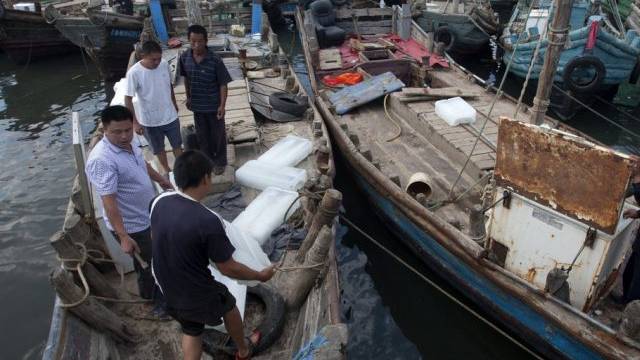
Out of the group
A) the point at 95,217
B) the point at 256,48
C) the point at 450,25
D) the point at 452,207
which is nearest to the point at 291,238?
the point at 95,217

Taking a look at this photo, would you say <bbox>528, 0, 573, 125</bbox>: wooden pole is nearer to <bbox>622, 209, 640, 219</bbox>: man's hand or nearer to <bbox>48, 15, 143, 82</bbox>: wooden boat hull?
<bbox>622, 209, 640, 219</bbox>: man's hand

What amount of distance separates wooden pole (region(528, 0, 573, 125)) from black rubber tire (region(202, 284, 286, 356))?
145 inches

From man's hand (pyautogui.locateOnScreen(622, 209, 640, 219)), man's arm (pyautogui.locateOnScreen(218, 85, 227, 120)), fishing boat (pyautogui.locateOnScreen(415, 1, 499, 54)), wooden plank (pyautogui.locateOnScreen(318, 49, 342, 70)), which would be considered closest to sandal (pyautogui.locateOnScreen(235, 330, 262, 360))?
man's arm (pyautogui.locateOnScreen(218, 85, 227, 120))

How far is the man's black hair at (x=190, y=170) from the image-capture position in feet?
8.93

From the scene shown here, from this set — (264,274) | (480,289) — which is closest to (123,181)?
(264,274)

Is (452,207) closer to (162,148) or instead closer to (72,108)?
(162,148)

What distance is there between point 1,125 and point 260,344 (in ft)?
41.0

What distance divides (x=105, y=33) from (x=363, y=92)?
351 inches

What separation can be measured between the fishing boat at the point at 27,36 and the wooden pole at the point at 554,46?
1761cm

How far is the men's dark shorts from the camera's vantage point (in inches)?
121

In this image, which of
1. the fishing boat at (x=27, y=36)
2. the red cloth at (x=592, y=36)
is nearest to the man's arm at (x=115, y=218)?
the red cloth at (x=592, y=36)

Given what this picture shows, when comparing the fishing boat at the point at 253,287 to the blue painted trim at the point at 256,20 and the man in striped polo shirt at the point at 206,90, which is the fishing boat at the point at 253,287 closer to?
the man in striped polo shirt at the point at 206,90

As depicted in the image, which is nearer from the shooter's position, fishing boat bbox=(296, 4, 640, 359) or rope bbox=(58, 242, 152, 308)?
rope bbox=(58, 242, 152, 308)

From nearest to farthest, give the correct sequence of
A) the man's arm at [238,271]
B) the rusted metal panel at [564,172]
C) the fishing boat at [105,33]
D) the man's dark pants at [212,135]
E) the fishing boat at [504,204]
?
the man's arm at [238,271] < the rusted metal panel at [564,172] < the fishing boat at [504,204] < the man's dark pants at [212,135] < the fishing boat at [105,33]
